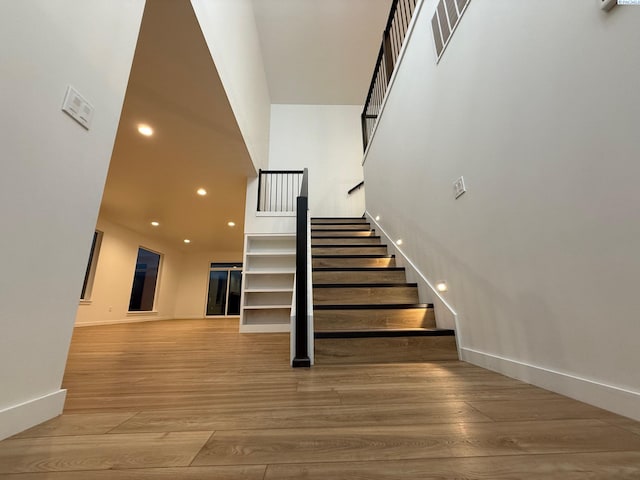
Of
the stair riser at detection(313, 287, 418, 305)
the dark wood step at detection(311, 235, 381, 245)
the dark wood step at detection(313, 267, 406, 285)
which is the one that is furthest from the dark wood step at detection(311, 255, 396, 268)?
the stair riser at detection(313, 287, 418, 305)

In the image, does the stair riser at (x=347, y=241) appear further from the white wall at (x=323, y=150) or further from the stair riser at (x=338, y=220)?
the white wall at (x=323, y=150)

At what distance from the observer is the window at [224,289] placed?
28.7 ft

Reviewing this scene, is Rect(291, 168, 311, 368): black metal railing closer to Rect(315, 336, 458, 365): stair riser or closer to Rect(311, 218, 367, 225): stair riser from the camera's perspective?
Rect(315, 336, 458, 365): stair riser

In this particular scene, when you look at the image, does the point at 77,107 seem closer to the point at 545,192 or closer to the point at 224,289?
the point at 545,192

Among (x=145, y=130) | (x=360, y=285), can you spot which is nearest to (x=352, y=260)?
(x=360, y=285)

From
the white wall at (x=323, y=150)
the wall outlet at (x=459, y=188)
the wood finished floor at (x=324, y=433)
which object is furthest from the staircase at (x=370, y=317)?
the white wall at (x=323, y=150)

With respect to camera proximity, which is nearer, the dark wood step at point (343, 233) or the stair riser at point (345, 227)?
the dark wood step at point (343, 233)

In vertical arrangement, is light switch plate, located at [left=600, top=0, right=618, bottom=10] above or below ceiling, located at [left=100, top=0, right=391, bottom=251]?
below

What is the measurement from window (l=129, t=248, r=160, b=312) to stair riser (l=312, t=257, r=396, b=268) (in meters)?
6.08

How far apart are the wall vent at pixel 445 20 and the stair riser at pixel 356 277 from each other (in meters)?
1.90

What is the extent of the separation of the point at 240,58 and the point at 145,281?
6.48 metres

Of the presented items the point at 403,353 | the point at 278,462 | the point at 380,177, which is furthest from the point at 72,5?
the point at 380,177

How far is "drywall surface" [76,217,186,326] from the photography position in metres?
5.68

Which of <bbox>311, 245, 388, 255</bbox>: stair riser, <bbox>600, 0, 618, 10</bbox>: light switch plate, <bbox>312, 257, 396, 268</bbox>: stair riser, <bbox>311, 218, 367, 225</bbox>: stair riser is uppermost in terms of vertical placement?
<bbox>311, 218, 367, 225</bbox>: stair riser
